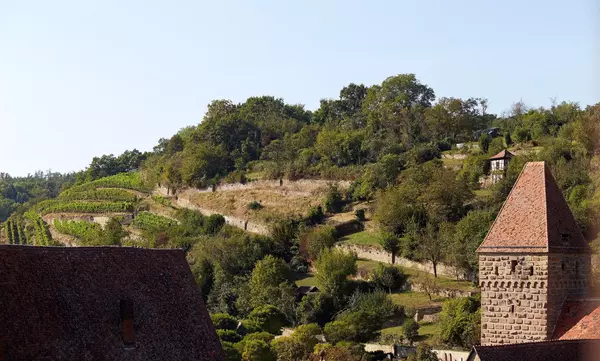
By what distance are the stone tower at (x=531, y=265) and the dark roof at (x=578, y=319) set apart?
0.21 metres

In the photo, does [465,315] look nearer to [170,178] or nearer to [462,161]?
[462,161]

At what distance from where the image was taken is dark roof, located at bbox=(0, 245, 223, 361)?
18.7 metres

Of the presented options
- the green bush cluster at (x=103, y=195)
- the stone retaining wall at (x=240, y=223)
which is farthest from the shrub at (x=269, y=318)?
the green bush cluster at (x=103, y=195)

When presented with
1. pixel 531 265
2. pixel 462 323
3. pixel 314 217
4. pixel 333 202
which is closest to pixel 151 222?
pixel 314 217

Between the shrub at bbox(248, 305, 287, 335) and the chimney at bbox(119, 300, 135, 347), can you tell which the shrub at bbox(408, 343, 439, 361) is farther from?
the chimney at bbox(119, 300, 135, 347)

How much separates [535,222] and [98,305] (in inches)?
458

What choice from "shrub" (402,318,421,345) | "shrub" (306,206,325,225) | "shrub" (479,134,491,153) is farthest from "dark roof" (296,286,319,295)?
"shrub" (479,134,491,153)

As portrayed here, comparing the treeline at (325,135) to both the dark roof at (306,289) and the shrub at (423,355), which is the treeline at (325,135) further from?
the shrub at (423,355)

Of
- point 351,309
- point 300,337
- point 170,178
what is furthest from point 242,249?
point 170,178

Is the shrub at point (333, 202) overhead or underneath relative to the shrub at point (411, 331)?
overhead

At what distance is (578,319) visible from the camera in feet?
81.5

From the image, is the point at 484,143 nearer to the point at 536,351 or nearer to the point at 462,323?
the point at 462,323

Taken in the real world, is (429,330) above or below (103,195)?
Answer: below

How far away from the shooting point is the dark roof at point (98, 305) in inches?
735
